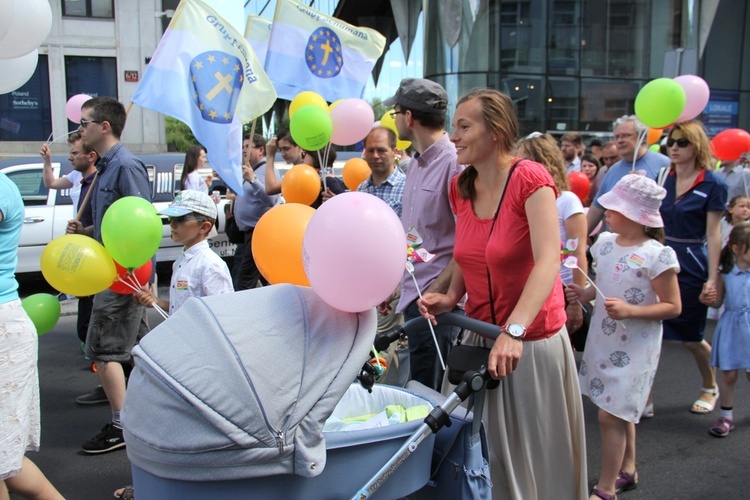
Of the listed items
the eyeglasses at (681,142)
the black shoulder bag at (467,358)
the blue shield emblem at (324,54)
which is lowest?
the black shoulder bag at (467,358)

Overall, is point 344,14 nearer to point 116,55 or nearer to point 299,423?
point 116,55

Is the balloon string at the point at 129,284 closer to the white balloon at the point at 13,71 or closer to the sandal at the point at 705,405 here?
Answer: the white balloon at the point at 13,71

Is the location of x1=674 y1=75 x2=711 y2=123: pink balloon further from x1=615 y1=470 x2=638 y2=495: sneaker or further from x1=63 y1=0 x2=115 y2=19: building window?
x1=63 y1=0 x2=115 y2=19: building window

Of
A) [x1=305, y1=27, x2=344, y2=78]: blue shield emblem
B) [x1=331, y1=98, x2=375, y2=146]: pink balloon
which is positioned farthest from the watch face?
[x1=305, y1=27, x2=344, y2=78]: blue shield emblem

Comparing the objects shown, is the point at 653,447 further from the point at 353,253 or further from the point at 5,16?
the point at 5,16

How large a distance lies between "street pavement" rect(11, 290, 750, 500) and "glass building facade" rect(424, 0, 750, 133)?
1457cm

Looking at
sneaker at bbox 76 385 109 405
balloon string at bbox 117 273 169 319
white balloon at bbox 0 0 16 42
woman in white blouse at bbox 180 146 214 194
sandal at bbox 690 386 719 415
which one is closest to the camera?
white balloon at bbox 0 0 16 42

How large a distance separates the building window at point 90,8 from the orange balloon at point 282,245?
25.9m

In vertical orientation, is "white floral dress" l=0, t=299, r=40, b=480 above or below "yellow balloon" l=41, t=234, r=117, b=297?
below

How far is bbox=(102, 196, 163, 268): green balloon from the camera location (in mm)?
3678

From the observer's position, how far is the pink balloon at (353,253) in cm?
210

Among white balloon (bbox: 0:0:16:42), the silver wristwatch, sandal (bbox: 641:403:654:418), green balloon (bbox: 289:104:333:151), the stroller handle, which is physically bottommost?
sandal (bbox: 641:403:654:418)

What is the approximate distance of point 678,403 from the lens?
16.8 feet

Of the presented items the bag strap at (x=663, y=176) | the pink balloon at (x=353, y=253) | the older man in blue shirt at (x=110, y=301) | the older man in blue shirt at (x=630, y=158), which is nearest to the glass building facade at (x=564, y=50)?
the older man in blue shirt at (x=630, y=158)
